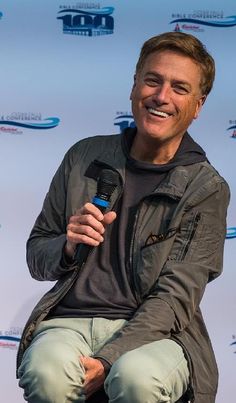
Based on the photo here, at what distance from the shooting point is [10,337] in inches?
100

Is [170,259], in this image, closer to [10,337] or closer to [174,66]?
[174,66]

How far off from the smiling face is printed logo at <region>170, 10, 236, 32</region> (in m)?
0.73

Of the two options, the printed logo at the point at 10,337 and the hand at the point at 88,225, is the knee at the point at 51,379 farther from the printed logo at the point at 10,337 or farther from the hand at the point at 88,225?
the printed logo at the point at 10,337

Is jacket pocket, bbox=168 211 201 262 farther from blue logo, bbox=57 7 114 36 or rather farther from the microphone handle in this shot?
blue logo, bbox=57 7 114 36

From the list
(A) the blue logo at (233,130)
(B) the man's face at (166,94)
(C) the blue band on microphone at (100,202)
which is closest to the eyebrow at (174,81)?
(B) the man's face at (166,94)

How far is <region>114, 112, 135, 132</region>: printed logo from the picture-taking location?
2.50 metres

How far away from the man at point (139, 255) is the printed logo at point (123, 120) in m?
0.64

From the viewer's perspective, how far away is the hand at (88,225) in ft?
5.13

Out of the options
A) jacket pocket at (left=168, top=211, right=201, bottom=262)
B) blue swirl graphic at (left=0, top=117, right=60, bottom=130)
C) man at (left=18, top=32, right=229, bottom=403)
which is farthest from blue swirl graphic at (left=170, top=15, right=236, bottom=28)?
jacket pocket at (left=168, top=211, right=201, bottom=262)

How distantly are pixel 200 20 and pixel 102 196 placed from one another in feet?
3.40

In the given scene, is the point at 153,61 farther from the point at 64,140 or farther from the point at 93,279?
the point at 64,140

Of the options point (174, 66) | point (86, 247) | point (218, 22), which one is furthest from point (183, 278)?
point (218, 22)

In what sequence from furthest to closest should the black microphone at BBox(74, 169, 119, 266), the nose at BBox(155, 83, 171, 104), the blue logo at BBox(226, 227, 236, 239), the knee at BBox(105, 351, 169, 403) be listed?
the blue logo at BBox(226, 227, 236, 239), the nose at BBox(155, 83, 171, 104), the black microphone at BBox(74, 169, 119, 266), the knee at BBox(105, 351, 169, 403)

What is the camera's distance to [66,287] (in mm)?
1707
